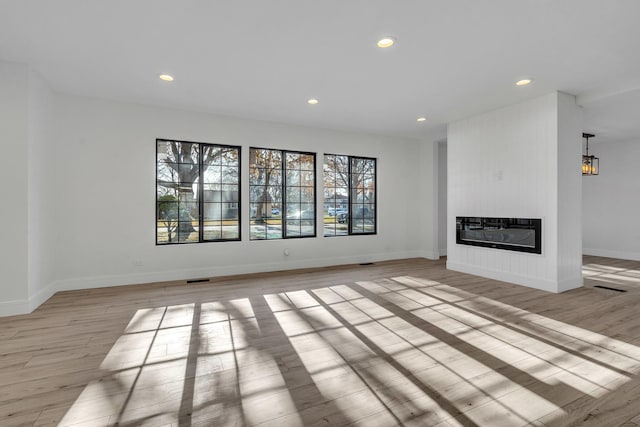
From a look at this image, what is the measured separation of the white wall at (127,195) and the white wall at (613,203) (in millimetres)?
7348

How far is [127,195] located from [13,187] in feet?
4.48

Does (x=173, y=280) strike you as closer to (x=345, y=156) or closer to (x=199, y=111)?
(x=199, y=111)

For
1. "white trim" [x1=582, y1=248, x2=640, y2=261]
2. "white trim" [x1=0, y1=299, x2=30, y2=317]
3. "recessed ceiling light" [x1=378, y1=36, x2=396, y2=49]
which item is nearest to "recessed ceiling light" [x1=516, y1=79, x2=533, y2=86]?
"recessed ceiling light" [x1=378, y1=36, x2=396, y2=49]

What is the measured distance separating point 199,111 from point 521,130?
17.0 feet

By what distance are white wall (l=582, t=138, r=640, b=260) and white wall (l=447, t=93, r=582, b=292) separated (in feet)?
12.9

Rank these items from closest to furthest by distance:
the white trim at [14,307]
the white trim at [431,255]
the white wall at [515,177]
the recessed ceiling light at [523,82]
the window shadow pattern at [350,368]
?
the window shadow pattern at [350,368] < the white trim at [14,307] < the recessed ceiling light at [523,82] < the white wall at [515,177] < the white trim at [431,255]

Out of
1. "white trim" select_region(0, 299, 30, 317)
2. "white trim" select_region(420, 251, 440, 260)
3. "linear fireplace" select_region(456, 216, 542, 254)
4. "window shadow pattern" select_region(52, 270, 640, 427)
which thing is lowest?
"window shadow pattern" select_region(52, 270, 640, 427)

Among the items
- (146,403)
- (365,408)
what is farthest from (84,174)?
(365,408)

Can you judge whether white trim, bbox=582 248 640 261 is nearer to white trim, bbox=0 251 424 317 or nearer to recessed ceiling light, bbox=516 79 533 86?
white trim, bbox=0 251 424 317

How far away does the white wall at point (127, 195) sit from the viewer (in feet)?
14.6

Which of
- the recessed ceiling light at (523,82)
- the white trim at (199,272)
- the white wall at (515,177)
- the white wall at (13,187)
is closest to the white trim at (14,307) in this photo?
the white wall at (13,187)

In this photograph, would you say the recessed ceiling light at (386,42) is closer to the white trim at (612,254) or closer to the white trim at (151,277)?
the white trim at (151,277)

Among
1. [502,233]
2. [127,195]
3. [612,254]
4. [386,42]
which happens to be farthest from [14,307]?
[612,254]

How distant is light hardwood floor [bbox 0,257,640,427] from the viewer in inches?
71.4
